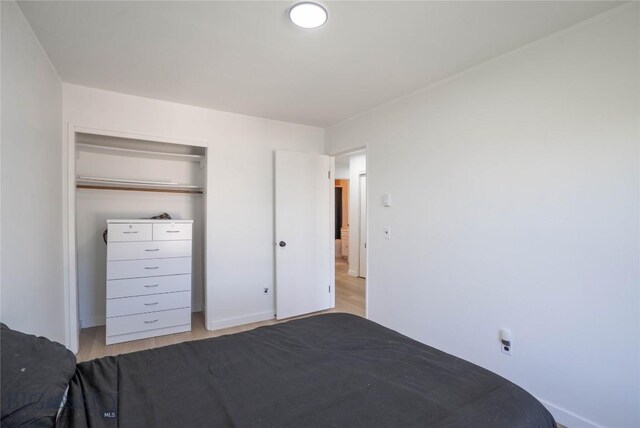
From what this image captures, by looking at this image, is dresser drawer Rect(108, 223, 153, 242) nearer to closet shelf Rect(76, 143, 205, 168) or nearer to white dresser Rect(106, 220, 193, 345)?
white dresser Rect(106, 220, 193, 345)

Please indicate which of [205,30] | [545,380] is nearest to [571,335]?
[545,380]

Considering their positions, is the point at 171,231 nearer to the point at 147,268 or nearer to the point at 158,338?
the point at 147,268

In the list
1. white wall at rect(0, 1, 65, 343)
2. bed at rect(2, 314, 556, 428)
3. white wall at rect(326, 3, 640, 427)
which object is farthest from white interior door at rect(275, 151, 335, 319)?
bed at rect(2, 314, 556, 428)

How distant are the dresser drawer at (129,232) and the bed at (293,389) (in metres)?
1.77

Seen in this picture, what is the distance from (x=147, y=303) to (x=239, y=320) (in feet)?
3.17

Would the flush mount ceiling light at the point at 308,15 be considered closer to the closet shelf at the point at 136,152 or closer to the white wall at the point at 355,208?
the closet shelf at the point at 136,152

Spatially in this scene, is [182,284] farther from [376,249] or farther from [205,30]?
[205,30]

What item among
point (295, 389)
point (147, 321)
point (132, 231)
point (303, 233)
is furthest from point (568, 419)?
point (132, 231)

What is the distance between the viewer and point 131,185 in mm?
3279

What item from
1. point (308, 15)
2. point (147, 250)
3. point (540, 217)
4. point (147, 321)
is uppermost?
point (308, 15)

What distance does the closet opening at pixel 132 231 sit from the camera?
→ 9.56 ft

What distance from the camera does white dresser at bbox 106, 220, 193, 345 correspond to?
2887 mm

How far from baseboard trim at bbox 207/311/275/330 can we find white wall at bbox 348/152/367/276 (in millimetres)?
2676

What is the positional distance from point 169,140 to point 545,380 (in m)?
3.62
